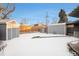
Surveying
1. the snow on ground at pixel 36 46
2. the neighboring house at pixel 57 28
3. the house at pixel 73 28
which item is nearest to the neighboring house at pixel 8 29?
the snow on ground at pixel 36 46

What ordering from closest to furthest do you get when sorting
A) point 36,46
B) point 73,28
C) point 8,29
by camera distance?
1. point 36,46
2. point 8,29
3. point 73,28

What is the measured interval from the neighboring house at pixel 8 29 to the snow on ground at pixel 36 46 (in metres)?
0.16

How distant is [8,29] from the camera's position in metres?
5.73

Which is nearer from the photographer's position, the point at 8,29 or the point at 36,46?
the point at 36,46

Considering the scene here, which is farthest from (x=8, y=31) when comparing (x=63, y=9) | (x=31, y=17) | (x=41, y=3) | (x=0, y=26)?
(x=63, y=9)

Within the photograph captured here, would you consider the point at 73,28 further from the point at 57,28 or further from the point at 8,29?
the point at 8,29

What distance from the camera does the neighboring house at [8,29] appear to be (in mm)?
5625

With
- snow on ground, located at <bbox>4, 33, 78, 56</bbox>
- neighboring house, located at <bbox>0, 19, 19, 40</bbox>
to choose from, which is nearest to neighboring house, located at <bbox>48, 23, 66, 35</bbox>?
snow on ground, located at <bbox>4, 33, 78, 56</bbox>

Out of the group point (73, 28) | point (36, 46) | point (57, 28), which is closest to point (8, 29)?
point (36, 46)

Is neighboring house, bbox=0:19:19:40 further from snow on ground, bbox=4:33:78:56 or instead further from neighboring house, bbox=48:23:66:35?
neighboring house, bbox=48:23:66:35

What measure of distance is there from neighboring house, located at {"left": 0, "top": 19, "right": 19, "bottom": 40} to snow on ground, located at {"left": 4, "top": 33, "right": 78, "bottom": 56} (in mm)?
156

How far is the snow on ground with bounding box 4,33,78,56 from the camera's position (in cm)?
542

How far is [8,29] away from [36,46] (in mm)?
897

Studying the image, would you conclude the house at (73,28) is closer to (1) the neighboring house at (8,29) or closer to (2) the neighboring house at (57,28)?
(2) the neighboring house at (57,28)
